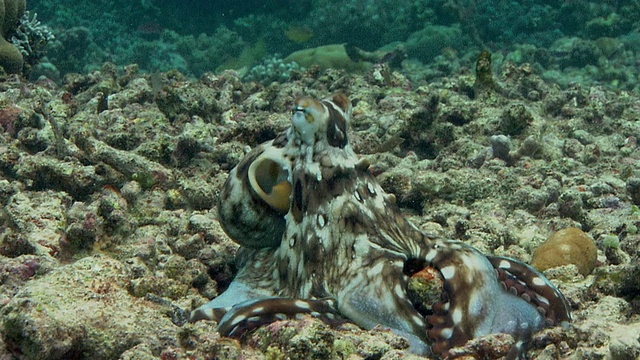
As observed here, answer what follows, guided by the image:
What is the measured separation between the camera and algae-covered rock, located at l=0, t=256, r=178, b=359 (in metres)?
→ 2.07

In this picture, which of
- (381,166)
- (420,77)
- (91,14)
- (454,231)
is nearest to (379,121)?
(381,166)

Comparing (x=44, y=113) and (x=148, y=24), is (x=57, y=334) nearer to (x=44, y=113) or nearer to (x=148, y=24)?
(x=44, y=113)

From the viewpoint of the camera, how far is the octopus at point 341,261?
285 centimetres

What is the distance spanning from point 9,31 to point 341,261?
10537 millimetres

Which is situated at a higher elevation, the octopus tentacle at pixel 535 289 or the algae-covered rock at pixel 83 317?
the algae-covered rock at pixel 83 317

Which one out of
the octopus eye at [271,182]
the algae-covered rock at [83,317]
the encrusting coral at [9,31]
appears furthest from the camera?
the encrusting coral at [9,31]

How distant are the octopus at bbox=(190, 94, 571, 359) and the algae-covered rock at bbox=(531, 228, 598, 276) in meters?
0.94

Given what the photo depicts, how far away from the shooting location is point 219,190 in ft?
17.8

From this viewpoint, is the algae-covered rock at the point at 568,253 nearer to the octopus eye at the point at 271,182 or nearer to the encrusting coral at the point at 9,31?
the octopus eye at the point at 271,182

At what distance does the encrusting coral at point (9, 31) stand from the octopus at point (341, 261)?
7.94m

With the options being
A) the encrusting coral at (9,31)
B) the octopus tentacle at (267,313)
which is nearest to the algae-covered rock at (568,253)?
the octopus tentacle at (267,313)

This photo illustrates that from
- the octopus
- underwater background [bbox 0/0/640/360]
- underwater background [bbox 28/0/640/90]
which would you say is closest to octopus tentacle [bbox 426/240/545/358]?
the octopus

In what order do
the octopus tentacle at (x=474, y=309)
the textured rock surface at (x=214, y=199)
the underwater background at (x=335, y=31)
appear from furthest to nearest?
1. the underwater background at (x=335, y=31)
2. the octopus tentacle at (x=474, y=309)
3. the textured rock surface at (x=214, y=199)

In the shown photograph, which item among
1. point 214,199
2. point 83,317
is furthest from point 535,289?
point 214,199
